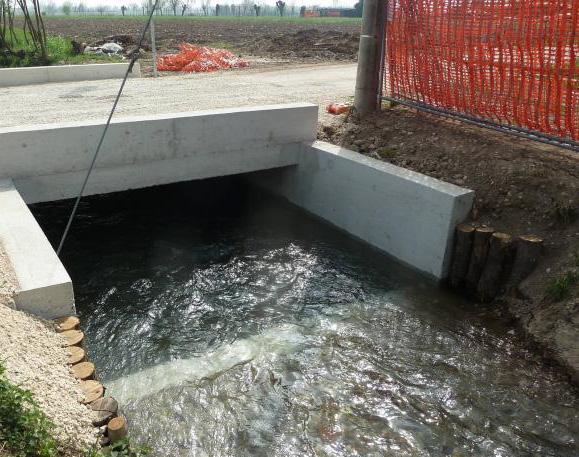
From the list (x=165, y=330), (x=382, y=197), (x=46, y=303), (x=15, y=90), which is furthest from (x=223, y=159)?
(x=15, y=90)

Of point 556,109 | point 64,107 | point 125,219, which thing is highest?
point 556,109

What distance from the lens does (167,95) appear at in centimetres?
1070

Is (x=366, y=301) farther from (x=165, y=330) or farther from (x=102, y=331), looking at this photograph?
(x=102, y=331)

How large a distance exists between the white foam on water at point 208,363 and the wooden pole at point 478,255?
7.35 ft

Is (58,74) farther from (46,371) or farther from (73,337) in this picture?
(46,371)

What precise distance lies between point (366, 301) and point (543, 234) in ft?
7.00

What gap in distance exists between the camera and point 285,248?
775 cm

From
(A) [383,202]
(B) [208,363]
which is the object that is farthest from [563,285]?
(B) [208,363]

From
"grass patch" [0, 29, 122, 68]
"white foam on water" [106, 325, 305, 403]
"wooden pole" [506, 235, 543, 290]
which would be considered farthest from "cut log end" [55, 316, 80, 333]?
"grass patch" [0, 29, 122, 68]

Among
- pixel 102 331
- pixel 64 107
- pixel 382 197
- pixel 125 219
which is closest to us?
pixel 102 331

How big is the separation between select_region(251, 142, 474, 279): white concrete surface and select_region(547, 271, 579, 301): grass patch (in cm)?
137

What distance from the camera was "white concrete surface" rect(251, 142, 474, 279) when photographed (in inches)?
259

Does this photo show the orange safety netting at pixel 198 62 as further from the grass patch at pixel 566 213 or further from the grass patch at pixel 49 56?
the grass patch at pixel 566 213

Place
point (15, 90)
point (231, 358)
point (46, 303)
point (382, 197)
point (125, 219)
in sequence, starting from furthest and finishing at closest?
point (15, 90) → point (125, 219) → point (382, 197) → point (231, 358) → point (46, 303)
